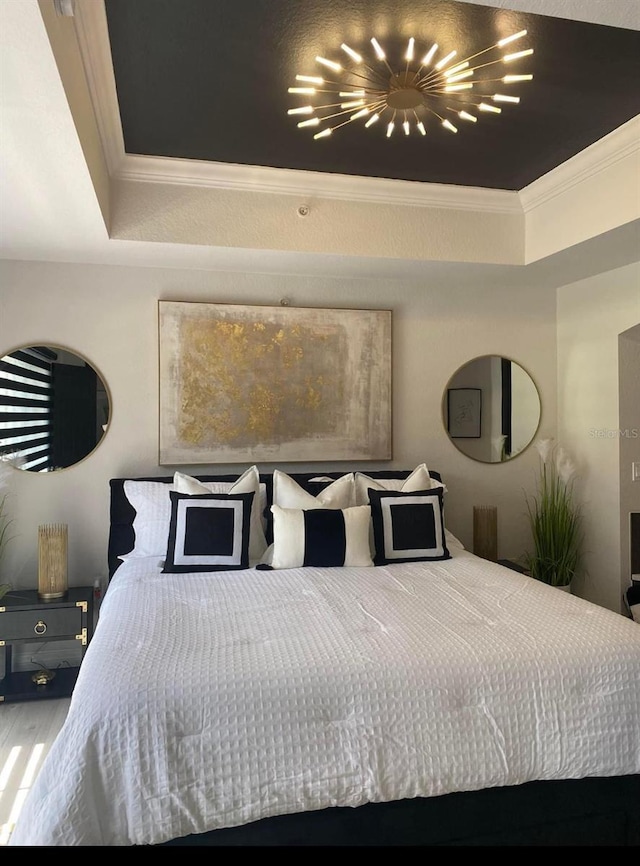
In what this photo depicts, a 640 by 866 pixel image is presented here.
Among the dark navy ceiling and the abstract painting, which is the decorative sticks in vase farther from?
the dark navy ceiling

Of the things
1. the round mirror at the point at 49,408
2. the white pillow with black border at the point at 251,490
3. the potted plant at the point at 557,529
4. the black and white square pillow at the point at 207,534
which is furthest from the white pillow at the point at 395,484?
the round mirror at the point at 49,408

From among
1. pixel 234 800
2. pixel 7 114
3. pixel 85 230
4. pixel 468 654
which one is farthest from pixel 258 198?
pixel 234 800

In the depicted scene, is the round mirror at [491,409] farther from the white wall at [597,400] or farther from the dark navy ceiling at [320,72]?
the dark navy ceiling at [320,72]

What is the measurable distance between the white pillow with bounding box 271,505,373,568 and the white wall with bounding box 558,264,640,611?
1.77 metres

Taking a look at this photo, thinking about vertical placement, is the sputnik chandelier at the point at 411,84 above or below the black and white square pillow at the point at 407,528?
above

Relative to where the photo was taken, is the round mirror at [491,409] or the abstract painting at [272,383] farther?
the round mirror at [491,409]

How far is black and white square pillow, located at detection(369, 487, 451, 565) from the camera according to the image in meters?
3.33

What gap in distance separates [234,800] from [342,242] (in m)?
2.75

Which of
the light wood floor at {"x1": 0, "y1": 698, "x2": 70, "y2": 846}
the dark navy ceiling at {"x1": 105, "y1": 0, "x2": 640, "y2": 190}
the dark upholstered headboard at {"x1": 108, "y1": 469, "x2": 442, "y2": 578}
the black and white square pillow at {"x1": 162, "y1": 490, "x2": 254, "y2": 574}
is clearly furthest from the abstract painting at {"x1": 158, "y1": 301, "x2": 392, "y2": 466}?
the light wood floor at {"x1": 0, "y1": 698, "x2": 70, "y2": 846}

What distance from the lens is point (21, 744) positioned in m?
2.75

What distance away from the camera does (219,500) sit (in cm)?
323

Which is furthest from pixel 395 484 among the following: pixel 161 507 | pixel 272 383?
pixel 161 507

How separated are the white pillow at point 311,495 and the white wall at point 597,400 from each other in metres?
1.70

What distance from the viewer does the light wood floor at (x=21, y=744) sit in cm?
233
